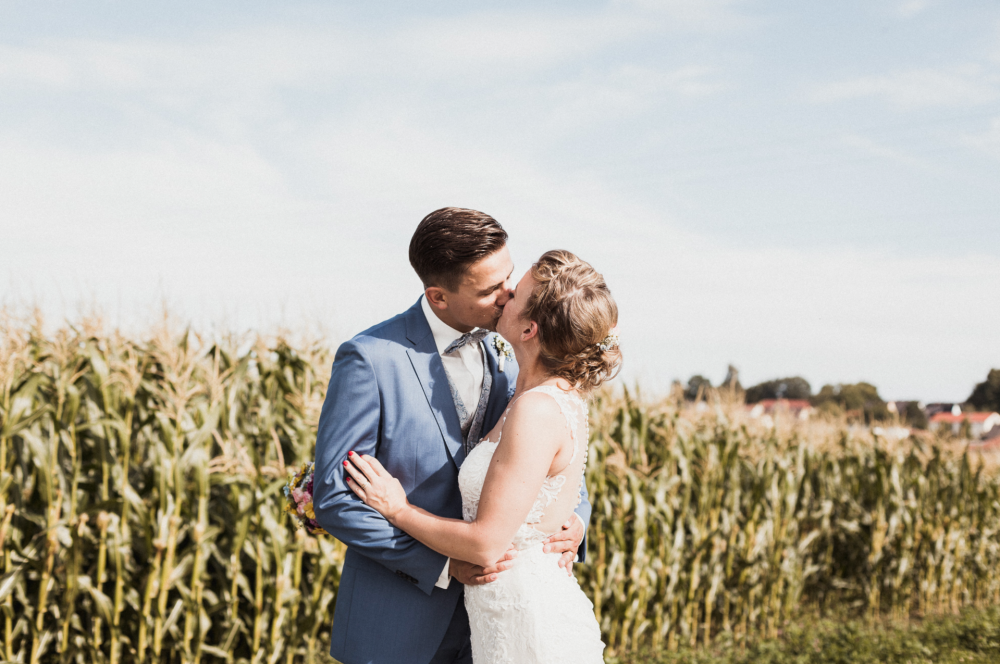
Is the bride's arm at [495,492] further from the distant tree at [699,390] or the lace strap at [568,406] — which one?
the distant tree at [699,390]

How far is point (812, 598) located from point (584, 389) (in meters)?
8.13

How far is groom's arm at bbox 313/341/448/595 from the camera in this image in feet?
6.56

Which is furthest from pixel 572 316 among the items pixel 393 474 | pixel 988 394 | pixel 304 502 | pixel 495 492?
pixel 988 394

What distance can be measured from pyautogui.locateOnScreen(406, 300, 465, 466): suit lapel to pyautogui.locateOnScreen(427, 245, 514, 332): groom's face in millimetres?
106

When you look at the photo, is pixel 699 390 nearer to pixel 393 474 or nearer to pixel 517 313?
pixel 517 313

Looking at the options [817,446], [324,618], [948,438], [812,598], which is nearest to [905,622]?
[812,598]

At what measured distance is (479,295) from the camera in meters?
2.21

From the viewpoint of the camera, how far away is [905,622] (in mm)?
8320

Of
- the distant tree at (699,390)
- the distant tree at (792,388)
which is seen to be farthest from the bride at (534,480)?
the distant tree at (792,388)

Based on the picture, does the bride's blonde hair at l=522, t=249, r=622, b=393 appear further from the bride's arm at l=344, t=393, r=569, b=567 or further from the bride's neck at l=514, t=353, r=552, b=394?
the bride's arm at l=344, t=393, r=569, b=567

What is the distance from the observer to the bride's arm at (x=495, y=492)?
1955 mm

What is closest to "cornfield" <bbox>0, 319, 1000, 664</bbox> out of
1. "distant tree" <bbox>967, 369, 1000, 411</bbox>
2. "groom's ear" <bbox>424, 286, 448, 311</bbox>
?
"groom's ear" <bbox>424, 286, 448, 311</bbox>

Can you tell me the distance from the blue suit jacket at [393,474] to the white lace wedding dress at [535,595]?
0.34 ft

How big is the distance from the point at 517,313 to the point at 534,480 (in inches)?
20.4
